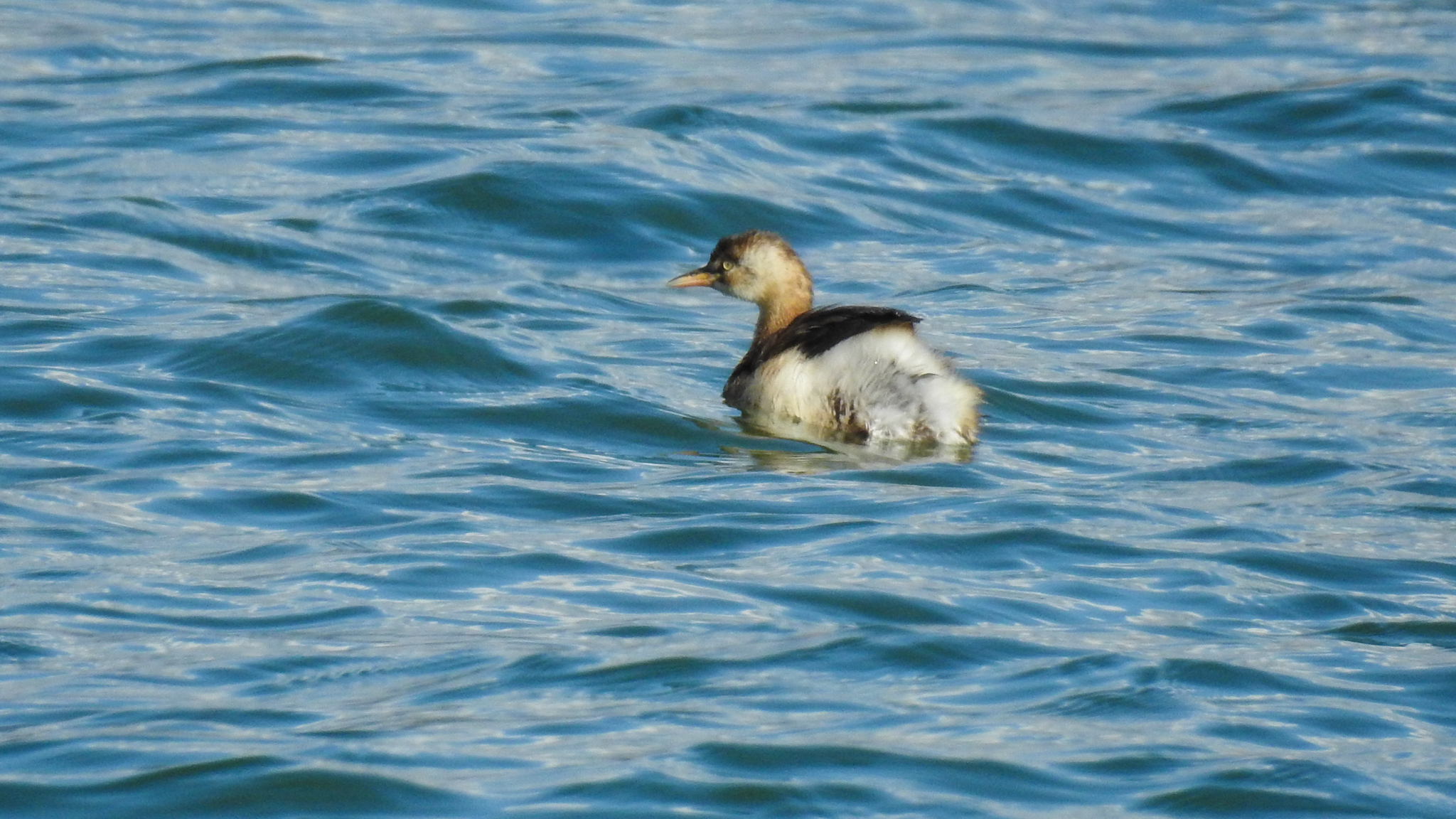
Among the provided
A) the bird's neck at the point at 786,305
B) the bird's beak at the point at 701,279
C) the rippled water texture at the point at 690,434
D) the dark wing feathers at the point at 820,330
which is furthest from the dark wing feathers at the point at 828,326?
the bird's beak at the point at 701,279

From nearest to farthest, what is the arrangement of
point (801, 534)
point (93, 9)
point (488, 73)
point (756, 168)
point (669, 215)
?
point (801, 534) → point (669, 215) → point (756, 168) → point (488, 73) → point (93, 9)

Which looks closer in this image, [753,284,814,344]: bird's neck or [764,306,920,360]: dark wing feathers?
[764,306,920,360]: dark wing feathers

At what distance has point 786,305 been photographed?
952 cm

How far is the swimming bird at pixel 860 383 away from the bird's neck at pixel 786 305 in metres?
0.69

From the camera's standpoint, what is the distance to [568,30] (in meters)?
17.3

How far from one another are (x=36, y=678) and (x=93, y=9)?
42.3 feet

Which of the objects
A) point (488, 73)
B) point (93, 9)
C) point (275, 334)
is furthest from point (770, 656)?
point (93, 9)

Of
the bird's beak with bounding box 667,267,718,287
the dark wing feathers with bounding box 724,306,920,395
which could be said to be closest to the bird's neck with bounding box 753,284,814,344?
the bird's beak with bounding box 667,267,718,287

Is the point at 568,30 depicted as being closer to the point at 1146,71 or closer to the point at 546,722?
the point at 1146,71

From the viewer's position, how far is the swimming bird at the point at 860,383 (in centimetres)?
813

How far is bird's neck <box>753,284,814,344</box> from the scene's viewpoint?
9523 millimetres

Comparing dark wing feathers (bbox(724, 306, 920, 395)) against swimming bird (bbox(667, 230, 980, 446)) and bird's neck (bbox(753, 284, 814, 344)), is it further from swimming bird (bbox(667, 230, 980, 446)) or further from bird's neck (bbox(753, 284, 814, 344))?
bird's neck (bbox(753, 284, 814, 344))

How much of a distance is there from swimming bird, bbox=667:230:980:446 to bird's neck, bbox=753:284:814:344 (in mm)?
693

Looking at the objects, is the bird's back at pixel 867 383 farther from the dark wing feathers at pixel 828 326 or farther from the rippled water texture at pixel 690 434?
the rippled water texture at pixel 690 434
